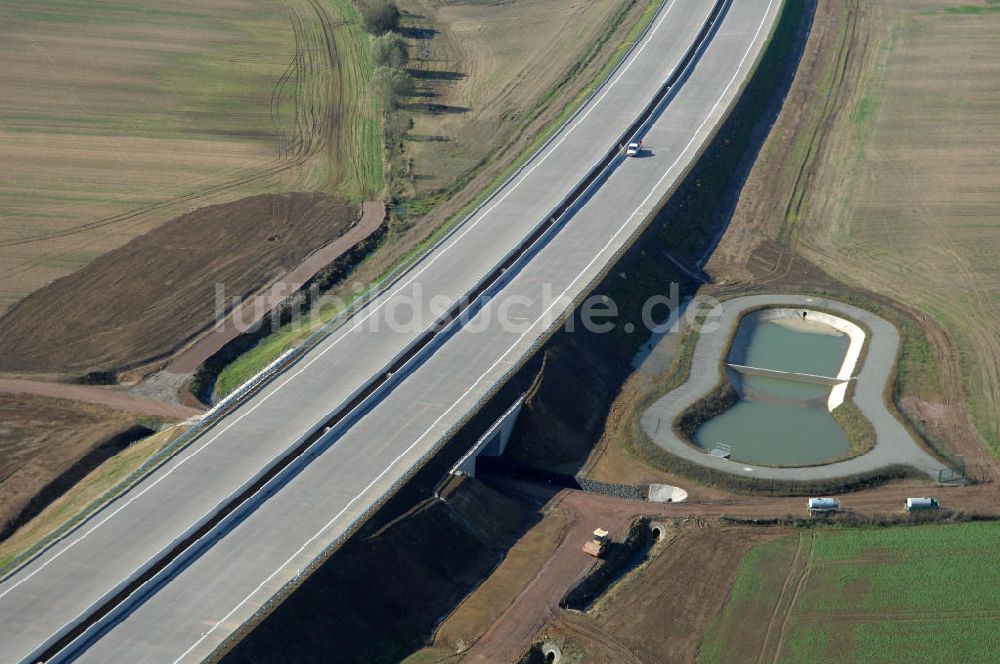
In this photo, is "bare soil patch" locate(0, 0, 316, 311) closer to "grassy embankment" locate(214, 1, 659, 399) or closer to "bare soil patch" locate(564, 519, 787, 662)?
"grassy embankment" locate(214, 1, 659, 399)

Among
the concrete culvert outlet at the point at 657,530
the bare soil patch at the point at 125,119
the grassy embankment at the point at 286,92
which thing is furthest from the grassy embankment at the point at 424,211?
the concrete culvert outlet at the point at 657,530

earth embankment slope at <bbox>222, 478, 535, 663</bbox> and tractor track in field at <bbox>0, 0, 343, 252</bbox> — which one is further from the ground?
tractor track in field at <bbox>0, 0, 343, 252</bbox>

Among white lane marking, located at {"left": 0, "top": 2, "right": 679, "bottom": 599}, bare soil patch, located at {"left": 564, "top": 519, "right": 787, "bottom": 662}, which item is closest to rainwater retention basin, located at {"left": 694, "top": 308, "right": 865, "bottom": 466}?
bare soil patch, located at {"left": 564, "top": 519, "right": 787, "bottom": 662}

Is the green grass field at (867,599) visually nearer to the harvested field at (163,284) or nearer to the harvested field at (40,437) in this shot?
the harvested field at (40,437)

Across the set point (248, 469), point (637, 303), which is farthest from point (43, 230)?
point (637, 303)

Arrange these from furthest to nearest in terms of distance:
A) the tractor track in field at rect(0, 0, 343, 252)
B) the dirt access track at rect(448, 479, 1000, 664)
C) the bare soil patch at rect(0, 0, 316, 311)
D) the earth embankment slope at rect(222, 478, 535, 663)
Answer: the tractor track in field at rect(0, 0, 343, 252), the bare soil patch at rect(0, 0, 316, 311), the dirt access track at rect(448, 479, 1000, 664), the earth embankment slope at rect(222, 478, 535, 663)

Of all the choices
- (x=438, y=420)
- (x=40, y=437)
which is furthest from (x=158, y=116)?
(x=438, y=420)
